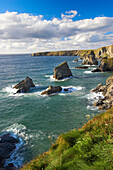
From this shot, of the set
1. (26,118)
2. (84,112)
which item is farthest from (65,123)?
(26,118)

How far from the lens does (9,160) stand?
1481 centimetres

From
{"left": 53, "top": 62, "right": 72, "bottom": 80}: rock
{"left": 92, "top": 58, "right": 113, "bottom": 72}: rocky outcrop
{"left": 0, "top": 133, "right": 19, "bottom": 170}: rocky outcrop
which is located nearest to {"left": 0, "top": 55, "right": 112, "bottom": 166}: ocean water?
{"left": 0, "top": 133, "right": 19, "bottom": 170}: rocky outcrop

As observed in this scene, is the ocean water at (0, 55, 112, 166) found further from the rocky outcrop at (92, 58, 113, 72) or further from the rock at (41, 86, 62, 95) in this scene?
the rocky outcrop at (92, 58, 113, 72)

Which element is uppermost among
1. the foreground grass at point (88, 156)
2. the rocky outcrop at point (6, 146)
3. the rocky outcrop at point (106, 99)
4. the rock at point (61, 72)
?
the rock at point (61, 72)

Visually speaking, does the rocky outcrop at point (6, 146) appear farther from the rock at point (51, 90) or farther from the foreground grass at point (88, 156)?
the rock at point (51, 90)

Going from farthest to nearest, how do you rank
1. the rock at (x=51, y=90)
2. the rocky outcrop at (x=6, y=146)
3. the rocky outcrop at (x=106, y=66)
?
the rocky outcrop at (x=106, y=66) < the rock at (x=51, y=90) < the rocky outcrop at (x=6, y=146)

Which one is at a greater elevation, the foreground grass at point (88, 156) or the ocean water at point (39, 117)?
the foreground grass at point (88, 156)

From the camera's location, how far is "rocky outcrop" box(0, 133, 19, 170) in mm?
14859

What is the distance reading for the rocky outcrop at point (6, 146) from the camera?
14.9 metres

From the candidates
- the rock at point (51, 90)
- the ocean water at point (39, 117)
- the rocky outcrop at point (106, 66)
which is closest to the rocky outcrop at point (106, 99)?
the ocean water at point (39, 117)

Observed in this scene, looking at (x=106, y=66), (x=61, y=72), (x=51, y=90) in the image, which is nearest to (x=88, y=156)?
(x=51, y=90)

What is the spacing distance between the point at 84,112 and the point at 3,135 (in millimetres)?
17208

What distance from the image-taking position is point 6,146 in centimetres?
1647

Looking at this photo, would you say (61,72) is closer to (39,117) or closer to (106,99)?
(106,99)
